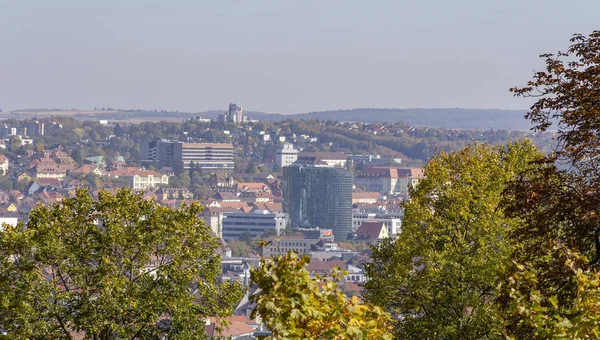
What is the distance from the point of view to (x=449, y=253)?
19.3m

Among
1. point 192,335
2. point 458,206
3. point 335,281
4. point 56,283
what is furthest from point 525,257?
point 458,206

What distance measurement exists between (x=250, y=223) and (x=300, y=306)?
16658cm

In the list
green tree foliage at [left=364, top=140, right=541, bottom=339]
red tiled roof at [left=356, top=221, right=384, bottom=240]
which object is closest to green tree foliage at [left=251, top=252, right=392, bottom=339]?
green tree foliage at [left=364, top=140, right=541, bottom=339]

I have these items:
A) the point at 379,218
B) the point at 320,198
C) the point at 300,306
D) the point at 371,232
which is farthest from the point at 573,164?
the point at 320,198

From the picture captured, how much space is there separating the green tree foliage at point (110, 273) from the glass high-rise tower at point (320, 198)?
6713 inches

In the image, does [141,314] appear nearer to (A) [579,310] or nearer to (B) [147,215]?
(B) [147,215]

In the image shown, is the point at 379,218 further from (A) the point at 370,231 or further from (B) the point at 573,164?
(B) the point at 573,164

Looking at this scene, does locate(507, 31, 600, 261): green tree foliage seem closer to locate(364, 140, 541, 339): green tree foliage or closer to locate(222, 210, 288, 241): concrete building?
locate(364, 140, 541, 339): green tree foliage

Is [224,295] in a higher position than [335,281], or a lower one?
lower

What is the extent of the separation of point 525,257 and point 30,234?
7.32m

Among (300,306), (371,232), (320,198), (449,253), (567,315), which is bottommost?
(371,232)

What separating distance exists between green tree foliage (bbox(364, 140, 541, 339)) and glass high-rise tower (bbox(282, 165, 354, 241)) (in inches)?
6561

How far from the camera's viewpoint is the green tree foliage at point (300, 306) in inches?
304

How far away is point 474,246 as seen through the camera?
19.8 meters
